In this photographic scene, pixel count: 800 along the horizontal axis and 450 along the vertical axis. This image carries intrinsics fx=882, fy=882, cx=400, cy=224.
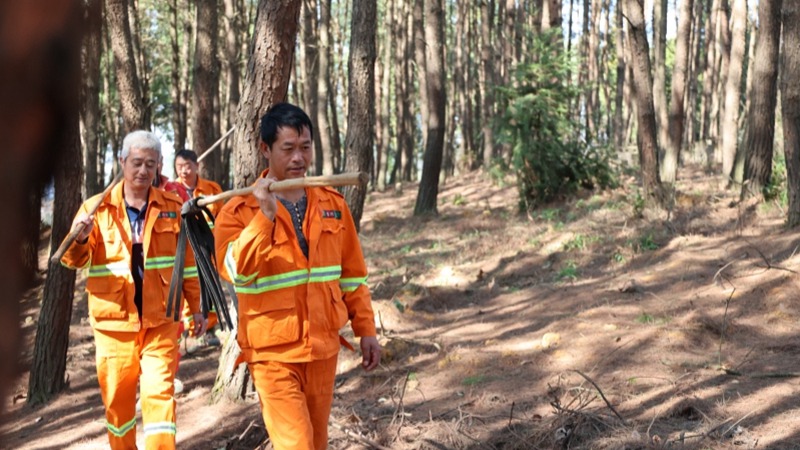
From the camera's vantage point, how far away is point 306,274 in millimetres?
3951

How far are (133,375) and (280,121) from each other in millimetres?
2010

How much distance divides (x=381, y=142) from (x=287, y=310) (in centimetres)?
2469

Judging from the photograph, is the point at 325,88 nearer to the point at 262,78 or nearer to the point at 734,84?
the point at 734,84

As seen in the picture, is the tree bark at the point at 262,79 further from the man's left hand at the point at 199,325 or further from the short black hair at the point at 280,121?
the short black hair at the point at 280,121

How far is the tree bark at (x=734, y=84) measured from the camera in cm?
1659

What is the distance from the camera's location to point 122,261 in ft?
16.9

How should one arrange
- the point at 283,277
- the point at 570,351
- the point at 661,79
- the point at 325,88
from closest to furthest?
the point at 283,277 < the point at 570,351 < the point at 661,79 < the point at 325,88

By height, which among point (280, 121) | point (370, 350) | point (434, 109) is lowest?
point (370, 350)

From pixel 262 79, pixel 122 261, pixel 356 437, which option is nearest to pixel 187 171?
pixel 262 79

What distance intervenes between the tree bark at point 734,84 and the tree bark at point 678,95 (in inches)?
33.5

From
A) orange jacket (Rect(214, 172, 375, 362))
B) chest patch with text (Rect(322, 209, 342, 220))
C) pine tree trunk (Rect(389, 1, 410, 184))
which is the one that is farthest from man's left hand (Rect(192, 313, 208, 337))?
pine tree trunk (Rect(389, 1, 410, 184))

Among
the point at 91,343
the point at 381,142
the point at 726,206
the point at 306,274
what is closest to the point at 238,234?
the point at 306,274

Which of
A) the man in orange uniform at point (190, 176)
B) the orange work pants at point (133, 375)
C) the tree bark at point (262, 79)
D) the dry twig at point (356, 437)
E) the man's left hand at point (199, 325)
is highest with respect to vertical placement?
the tree bark at point (262, 79)

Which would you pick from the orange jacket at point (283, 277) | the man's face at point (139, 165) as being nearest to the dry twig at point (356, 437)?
the orange jacket at point (283, 277)
